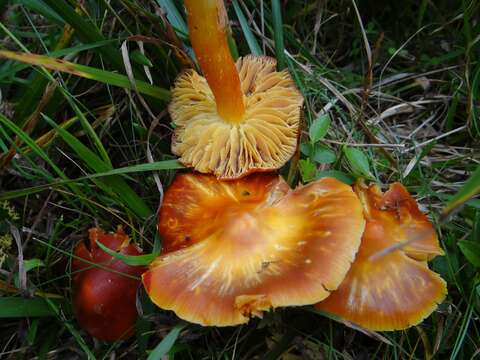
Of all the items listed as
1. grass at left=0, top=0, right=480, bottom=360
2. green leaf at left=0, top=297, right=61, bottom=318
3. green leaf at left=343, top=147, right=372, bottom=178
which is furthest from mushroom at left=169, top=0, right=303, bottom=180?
green leaf at left=0, top=297, right=61, bottom=318

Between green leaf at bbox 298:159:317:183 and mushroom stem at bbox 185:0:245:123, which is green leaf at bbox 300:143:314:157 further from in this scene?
mushroom stem at bbox 185:0:245:123

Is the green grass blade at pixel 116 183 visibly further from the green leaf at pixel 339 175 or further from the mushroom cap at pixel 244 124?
the green leaf at pixel 339 175

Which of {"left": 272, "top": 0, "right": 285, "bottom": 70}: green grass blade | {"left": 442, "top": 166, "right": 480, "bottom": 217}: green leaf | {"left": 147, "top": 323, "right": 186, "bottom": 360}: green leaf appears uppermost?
{"left": 272, "top": 0, "right": 285, "bottom": 70}: green grass blade

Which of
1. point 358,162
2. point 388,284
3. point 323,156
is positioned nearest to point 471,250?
point 388,284

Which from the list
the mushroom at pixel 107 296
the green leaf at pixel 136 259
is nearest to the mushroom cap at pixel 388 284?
the green leaf at pixel 136 259

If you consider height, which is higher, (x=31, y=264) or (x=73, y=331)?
(x=31, y=264)

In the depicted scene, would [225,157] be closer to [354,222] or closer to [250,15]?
[354,222]

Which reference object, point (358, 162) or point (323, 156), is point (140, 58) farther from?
point (358, 162)
